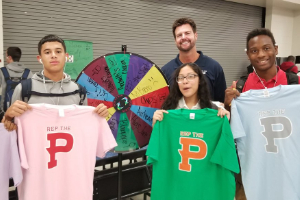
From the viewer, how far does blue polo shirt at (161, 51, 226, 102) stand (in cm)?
268

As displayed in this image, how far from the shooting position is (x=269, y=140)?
1.85 m

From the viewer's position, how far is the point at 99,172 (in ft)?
8.43

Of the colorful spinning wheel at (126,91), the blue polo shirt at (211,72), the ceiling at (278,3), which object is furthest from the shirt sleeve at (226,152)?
the ceiling at (278,3)

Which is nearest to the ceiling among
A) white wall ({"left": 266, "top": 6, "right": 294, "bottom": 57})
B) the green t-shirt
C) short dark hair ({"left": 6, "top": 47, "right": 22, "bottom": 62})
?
white wall ({"left": 266, "top": 6, "right": 294, "bottom": 57})

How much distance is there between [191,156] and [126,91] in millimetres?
855

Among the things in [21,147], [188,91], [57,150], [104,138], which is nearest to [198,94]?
[188,91]

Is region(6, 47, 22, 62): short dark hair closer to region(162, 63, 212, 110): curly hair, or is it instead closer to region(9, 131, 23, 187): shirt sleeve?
region(9, 131, 23, 187): shirt sleeve

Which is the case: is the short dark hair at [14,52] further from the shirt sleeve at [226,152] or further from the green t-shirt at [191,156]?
the shirt sleeve at [226,152]

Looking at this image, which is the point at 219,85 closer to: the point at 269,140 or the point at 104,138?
the point at 269,140

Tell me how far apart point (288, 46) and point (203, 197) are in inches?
317

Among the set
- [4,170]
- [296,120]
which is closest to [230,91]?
[296,120]

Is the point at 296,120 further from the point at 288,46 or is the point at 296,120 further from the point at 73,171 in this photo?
the point at 288,46

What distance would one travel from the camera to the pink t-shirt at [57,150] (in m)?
1.75

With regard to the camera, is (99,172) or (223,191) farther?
(99,172)
